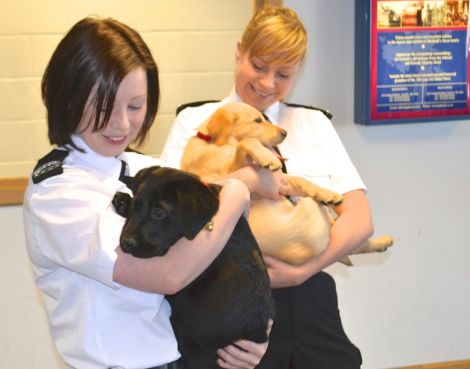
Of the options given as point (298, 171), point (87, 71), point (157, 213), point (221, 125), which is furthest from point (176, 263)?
point (298, 171)

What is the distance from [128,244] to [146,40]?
5.79ft

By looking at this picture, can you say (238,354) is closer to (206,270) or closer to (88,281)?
(206,270)

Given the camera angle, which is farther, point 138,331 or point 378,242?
point 378,242

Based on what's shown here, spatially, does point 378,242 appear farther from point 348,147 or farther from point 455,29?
point 455,29

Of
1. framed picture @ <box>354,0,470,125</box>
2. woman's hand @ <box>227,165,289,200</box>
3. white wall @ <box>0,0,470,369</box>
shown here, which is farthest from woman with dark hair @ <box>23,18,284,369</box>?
framed picture @ <box>354,0,470,125</box>

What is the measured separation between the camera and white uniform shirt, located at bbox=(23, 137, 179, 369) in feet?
3.95

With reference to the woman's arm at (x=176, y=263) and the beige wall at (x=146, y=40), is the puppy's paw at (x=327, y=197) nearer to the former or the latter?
the woman's arm at (x=176, y=263)

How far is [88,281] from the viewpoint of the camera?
126 centimetres

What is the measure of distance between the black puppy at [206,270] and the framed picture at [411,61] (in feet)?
4.47

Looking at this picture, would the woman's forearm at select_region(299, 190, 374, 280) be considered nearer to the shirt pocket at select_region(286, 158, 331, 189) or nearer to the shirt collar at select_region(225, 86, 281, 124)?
the shirt pocket at select_region(286, 158, 331, 189)

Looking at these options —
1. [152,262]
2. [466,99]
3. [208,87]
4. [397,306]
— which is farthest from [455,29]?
[152,262]

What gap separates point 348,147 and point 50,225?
5.55ft

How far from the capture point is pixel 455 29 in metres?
2.62

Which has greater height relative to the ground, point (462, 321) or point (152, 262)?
point (152, 262)
